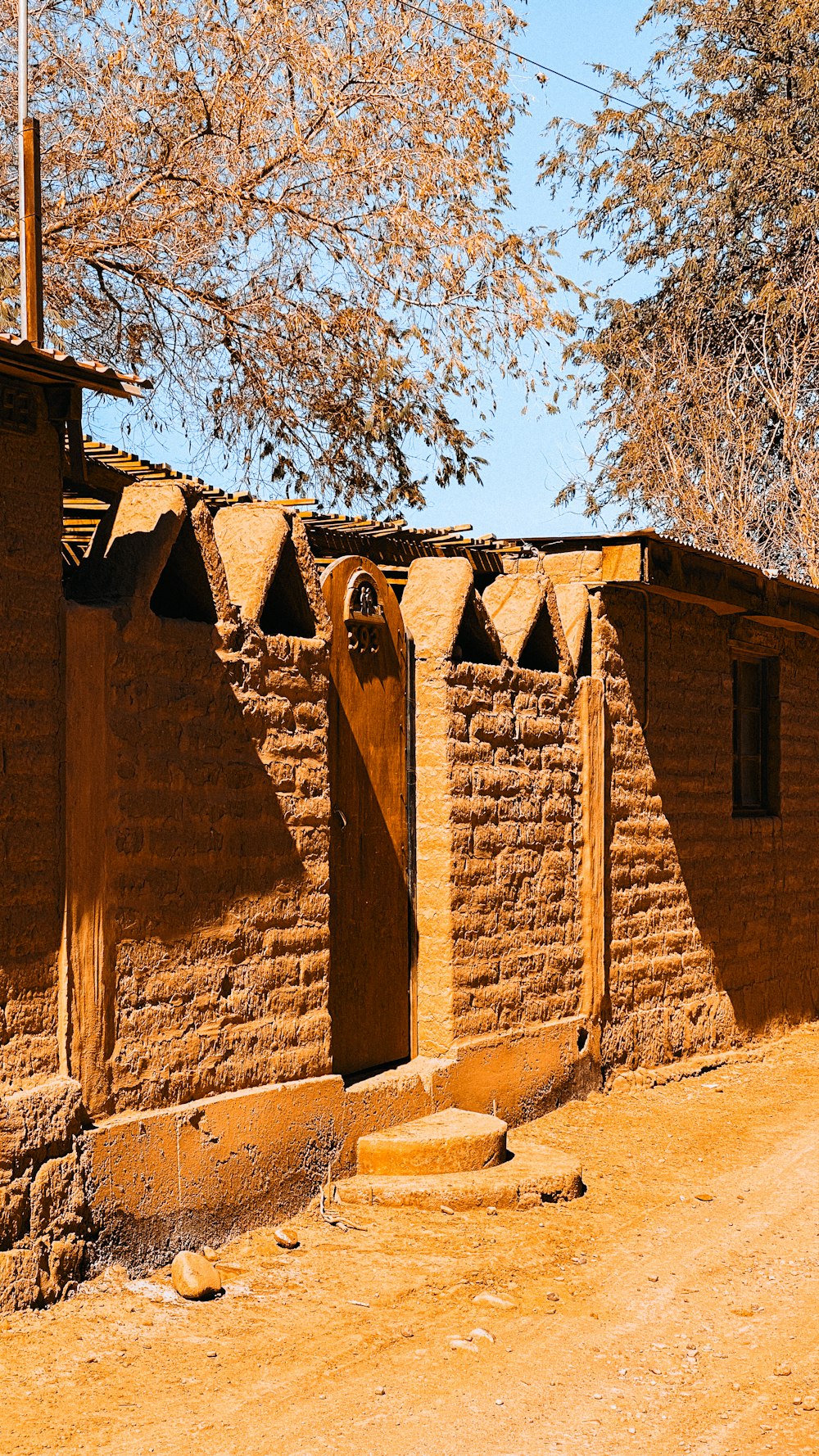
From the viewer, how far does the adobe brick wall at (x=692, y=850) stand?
8.62 metres

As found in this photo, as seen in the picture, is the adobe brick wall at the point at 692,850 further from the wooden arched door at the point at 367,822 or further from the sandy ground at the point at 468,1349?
the sandy ground at the point at 468,1349

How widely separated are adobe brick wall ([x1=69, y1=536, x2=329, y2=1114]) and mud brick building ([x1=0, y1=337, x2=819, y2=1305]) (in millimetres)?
14

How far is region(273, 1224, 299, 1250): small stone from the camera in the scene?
543 cm

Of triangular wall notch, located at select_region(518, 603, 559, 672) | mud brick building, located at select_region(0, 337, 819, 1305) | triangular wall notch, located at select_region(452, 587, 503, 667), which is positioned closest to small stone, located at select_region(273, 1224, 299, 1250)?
mud brick building, located at select_region(0, 337, 819, 1305)

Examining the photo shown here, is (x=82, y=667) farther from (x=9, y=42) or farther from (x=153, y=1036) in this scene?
(x=9, y=42)

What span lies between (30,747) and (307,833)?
1.62 m

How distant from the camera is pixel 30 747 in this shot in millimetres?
4664

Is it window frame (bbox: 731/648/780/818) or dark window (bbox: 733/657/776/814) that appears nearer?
dark window (bbox: 733/657/776/814)

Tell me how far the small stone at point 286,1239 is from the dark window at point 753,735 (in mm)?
5848

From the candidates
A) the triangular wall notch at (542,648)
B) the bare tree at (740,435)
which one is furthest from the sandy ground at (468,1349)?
the bare tree at (740,435)

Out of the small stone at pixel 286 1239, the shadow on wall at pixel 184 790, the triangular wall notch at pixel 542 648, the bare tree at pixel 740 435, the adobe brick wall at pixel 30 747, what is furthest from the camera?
the bare tree at pixel 740 435

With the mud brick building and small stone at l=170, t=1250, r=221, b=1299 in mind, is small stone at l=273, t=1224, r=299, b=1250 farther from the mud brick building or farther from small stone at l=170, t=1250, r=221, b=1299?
small stone at l=170, t=1250, r=221, b=1299

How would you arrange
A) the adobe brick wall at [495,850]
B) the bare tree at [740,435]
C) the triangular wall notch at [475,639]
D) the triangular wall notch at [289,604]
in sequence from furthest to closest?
the bare tree at [740,435] < the triangular wall notch at [475,639] < the adobe brick wall at [495,850] < the triangular wall notch at [289,604]

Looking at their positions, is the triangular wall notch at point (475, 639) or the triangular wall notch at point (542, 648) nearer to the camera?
the triangular wall notch at point (475, 639)
